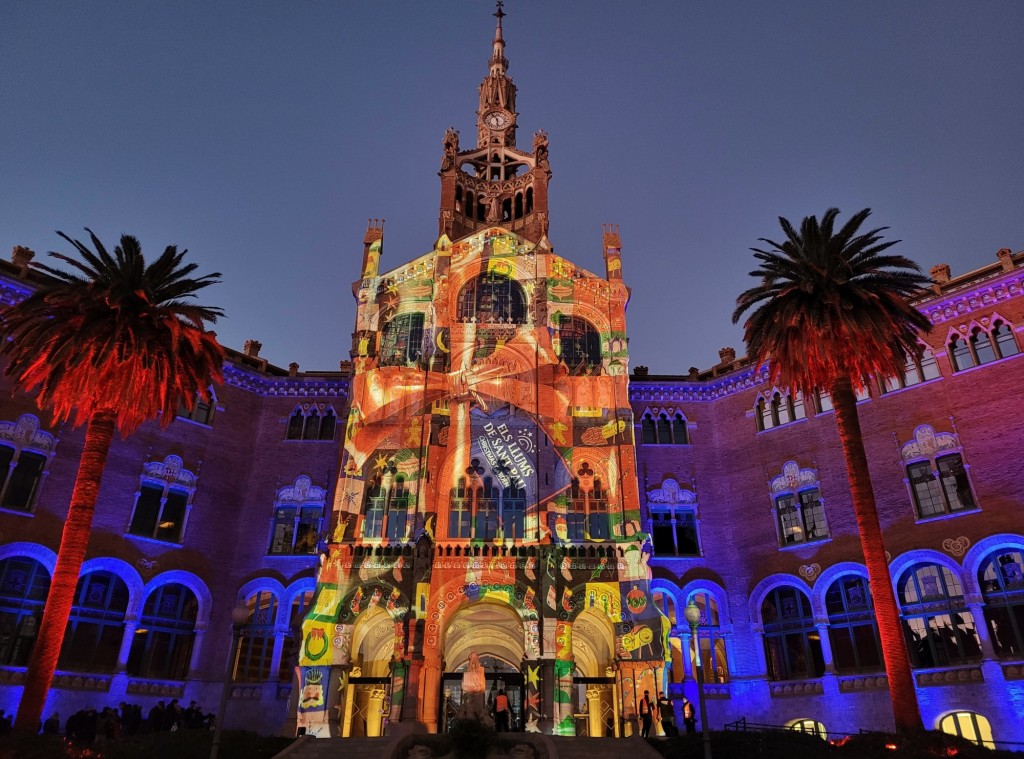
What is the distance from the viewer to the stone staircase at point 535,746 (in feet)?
71.1

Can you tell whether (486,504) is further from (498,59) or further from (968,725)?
(498,59)

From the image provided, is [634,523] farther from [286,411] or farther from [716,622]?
[286,411]

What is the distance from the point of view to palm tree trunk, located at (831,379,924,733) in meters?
21.5

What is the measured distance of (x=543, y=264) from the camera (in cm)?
3806

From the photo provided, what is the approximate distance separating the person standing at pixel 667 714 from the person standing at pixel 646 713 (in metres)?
0.32

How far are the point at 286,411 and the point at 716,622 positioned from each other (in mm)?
23126

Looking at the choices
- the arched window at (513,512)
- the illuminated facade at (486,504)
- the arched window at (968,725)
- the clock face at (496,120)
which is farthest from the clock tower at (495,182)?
the arched window at (968,725)

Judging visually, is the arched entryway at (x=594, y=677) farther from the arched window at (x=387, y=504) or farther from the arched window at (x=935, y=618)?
the arched window at (x=935, y=618)

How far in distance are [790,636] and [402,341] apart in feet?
71.7

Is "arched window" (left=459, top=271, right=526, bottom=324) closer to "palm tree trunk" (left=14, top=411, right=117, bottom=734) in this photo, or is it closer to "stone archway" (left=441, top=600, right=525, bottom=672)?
"stone archway" (left=441, top=600, right=525, bottom=672)

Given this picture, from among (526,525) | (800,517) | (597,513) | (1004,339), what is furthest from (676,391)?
(1004,339)

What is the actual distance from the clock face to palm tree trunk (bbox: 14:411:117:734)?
33.0m

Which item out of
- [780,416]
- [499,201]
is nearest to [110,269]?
[499,201]

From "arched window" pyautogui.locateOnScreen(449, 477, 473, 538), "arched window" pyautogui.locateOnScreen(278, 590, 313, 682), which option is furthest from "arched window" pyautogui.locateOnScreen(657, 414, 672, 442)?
"arched window" pyautogui.locateOnScreen(278, 590, 313, 682)
